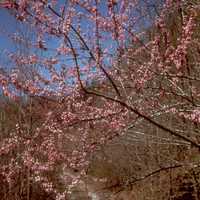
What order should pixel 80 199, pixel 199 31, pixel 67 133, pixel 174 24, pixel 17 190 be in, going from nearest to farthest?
pixel 67 133, pixel 199 31, pixel 174 24, pixel 17 190, pixel 80 199

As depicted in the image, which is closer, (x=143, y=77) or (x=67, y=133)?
(x=143, y=77)

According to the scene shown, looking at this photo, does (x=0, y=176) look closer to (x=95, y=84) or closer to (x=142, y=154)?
(x=142, y=154)

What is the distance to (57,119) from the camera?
16.3 feet

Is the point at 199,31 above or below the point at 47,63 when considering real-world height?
above

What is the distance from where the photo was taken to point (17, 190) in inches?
436

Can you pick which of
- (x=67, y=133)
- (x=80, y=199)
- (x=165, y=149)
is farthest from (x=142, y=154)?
(x=80, y=199)

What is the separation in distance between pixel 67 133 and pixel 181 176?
5.07 meters

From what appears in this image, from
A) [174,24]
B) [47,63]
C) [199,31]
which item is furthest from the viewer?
[174,24]

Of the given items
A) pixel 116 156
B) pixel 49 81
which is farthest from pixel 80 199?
pixel 49 81

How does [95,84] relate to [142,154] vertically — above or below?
above

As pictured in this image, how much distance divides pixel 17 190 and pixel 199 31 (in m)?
6.60

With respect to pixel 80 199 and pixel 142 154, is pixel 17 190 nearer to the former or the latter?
pixel 142 154

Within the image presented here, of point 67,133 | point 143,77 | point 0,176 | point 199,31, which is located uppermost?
point 199,31

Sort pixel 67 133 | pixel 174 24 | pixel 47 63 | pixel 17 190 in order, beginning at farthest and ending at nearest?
pixel 17 190 < pixel 174 24 < pixel 67 133 < pixel 47 63
